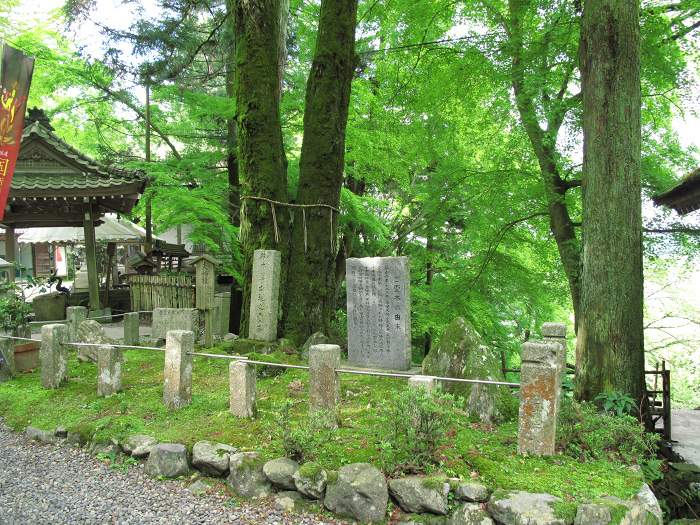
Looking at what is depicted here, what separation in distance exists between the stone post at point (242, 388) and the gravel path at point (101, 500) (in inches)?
36.3

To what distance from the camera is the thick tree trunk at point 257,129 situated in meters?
7.70

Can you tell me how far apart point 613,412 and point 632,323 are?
99 centimetres

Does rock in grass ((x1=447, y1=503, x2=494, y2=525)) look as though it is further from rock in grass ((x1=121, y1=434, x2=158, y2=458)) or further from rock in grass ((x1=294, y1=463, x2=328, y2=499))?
rock in grass ((x1=121, y1=434, x2=158, y2=458))

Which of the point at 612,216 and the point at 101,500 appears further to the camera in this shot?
the point at 612,216

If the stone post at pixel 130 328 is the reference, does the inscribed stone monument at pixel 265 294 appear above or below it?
above

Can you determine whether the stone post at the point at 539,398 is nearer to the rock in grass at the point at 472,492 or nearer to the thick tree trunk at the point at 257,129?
the rock in grass at the point at 472,492

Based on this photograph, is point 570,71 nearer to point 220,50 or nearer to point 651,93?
point 651,93

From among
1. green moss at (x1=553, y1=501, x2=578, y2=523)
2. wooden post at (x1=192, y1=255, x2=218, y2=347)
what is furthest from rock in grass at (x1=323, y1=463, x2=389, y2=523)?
wooden post at (x1=192, y1=255, x2=218, y2=347)

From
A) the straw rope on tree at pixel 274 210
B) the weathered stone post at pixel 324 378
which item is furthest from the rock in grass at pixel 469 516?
the straw rope on tree at pixel 274 210

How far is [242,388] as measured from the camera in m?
4.77

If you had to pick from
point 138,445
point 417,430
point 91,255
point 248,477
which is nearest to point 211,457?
point 248,477

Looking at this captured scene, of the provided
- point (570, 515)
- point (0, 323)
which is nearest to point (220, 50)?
point (0, 323)

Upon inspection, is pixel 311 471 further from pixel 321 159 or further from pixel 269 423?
pixel 321 159

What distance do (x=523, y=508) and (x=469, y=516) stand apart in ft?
1.25
